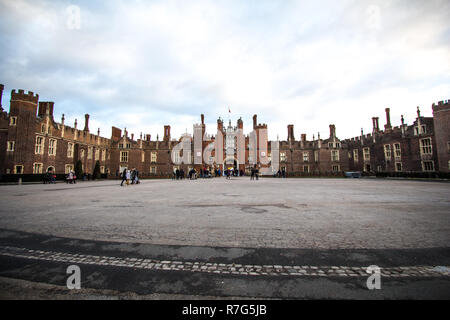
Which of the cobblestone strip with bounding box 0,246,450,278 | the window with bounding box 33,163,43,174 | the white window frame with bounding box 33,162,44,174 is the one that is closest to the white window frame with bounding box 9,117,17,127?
the white window frame with bounding box 33,162,44,174

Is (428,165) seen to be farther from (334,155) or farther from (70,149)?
(70,149)

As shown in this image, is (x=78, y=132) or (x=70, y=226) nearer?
(x=70, y=226)

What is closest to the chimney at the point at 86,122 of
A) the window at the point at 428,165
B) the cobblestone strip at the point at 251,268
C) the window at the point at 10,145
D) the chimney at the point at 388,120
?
the window at the point at 10,145

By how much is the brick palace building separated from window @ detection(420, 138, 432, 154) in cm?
3

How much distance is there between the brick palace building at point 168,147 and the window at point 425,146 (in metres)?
0.03

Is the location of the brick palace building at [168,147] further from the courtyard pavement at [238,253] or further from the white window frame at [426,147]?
the courtyard pavement at [238,253]

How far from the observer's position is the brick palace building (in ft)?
87.9

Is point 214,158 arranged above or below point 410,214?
above

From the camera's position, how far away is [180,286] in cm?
212

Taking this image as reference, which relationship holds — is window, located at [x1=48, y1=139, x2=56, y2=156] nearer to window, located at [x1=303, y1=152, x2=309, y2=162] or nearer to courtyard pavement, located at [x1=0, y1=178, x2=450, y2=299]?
courtyard pavement, located at [x1=0, y1=178, x2=450, y2=299]

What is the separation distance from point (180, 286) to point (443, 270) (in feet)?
11.0

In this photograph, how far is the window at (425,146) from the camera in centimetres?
3066
